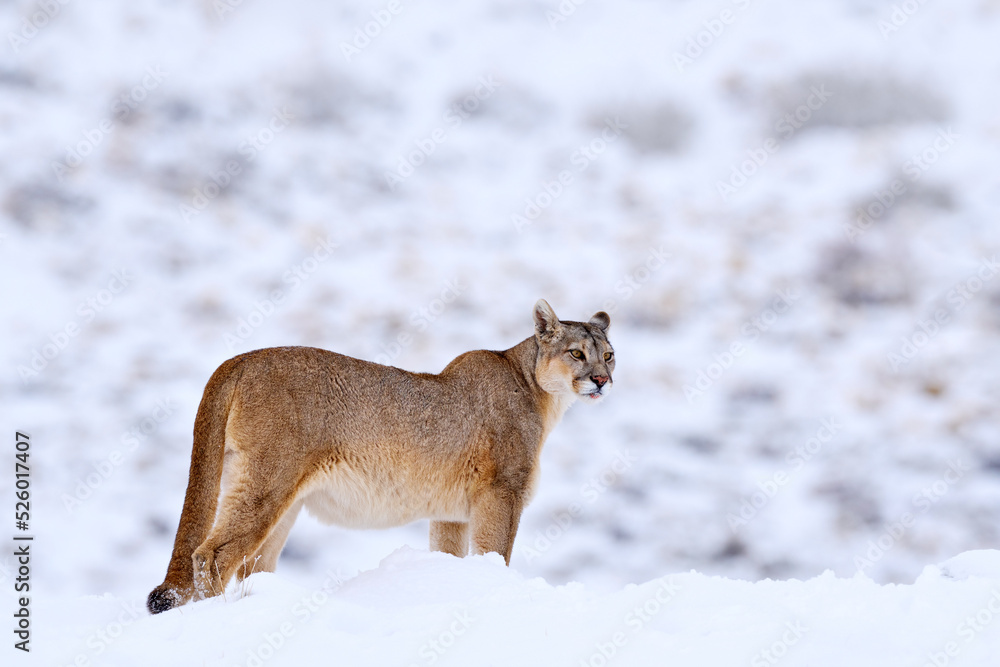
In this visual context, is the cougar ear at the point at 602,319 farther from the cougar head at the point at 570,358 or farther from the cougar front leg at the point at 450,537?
the cougar front leg at the point at 450,537

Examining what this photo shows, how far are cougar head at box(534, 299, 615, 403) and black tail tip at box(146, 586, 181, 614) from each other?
3.89 meters

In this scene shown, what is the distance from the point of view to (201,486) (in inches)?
267

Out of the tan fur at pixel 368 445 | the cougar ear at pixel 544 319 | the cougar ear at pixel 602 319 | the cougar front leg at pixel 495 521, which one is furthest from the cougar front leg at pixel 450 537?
the cougar ear at pixel 602 319

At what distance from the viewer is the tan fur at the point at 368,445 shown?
689 centimetres

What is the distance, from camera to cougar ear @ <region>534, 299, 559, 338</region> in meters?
9.19

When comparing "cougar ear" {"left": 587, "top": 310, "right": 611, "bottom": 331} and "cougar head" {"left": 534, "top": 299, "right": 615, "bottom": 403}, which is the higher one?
"cougar ear" {"left": 587, "top": 310, "right": 611, "bottom": 331}

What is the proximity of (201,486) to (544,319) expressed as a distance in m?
3.73

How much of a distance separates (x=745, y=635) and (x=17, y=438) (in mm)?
5403

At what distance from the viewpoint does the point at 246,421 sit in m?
7.09

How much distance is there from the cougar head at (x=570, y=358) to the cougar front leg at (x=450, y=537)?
1.52m

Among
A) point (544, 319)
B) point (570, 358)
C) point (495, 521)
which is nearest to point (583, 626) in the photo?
point (495, 521)

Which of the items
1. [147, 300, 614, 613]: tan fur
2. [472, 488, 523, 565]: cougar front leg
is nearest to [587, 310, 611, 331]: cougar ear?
[147, 300, 614, 613]: tan fur

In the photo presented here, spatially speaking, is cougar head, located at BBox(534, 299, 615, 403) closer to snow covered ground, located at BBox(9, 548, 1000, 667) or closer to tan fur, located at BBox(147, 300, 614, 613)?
tan fur, located at BBox(147, 300, 614, 613)

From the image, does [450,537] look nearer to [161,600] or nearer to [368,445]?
[368,445]
